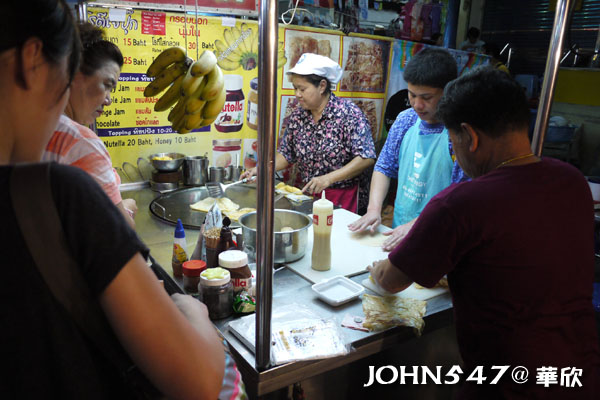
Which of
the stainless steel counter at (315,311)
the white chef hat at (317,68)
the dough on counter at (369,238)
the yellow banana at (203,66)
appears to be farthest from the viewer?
the white chef hat at (317,68)

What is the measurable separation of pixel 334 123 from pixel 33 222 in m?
3.04

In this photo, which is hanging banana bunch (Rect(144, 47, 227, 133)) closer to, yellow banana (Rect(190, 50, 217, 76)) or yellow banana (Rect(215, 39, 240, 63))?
yellow banana (Rect(190, 50, 217, 76))

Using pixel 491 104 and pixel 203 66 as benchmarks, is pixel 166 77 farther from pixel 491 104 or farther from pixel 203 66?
pixel 491 104

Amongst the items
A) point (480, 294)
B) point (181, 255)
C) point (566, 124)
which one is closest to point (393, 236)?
point (480, 294)

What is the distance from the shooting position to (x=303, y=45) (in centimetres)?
409

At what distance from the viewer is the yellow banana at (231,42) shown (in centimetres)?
368

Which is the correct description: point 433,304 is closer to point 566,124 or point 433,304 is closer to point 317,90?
point 317,90

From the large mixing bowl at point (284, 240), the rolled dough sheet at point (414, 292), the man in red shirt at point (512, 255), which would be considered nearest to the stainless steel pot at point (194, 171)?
the large mixing bowl at point (284, 240)

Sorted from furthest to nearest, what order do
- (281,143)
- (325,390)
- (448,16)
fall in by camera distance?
(448,16)
(281,143)
(325,390)

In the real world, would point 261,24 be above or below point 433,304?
above

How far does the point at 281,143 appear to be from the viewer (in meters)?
3.86

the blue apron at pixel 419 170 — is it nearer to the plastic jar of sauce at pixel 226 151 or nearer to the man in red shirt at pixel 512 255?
the man in red shirt at pixel 512 255

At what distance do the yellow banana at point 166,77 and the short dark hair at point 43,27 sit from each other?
1644mm

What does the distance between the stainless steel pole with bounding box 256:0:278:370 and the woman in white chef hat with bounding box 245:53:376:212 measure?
7.07 feet
